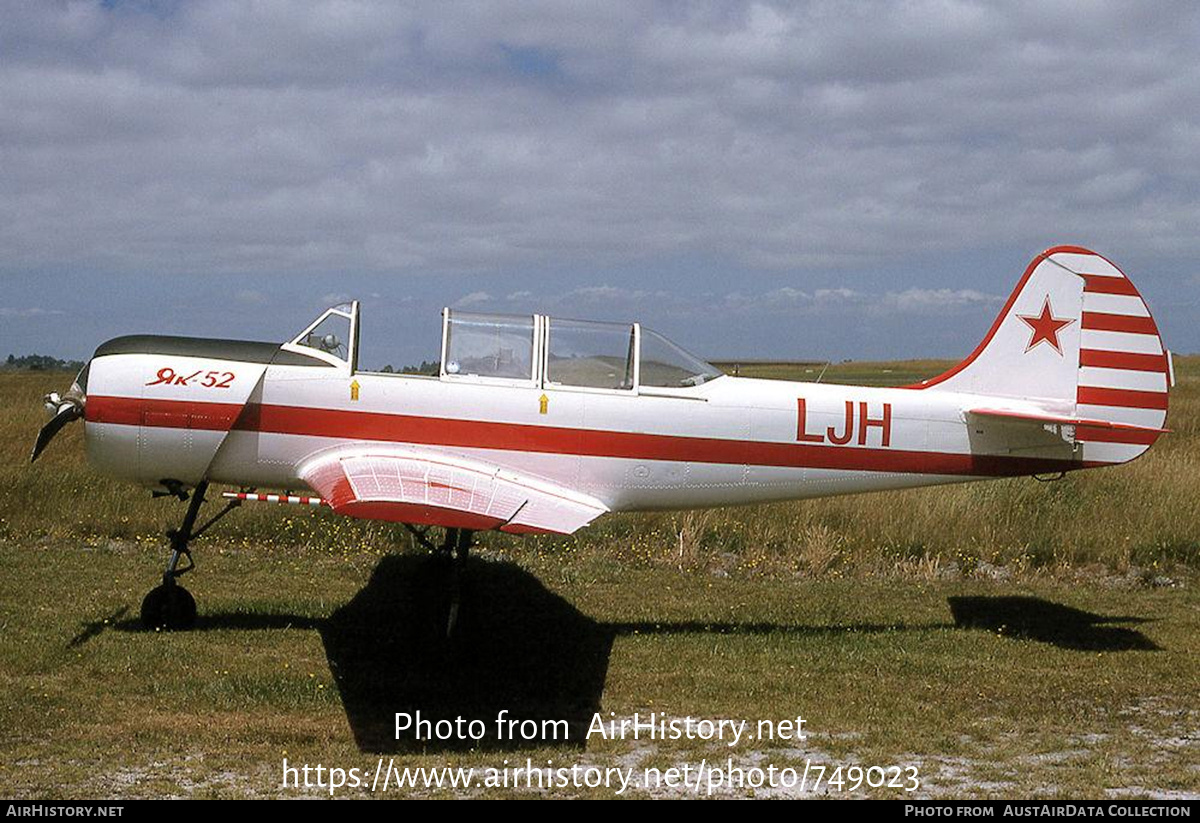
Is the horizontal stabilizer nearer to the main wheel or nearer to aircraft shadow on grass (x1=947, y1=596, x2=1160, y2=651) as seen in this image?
aircraft shadow on grass (x1=947, y1=596, x2=1160, y2=651)

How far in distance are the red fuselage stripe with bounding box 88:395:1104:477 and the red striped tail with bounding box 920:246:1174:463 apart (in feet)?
3.13

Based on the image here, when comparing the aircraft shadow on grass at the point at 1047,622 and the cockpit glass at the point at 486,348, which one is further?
the aircraft shadow on grass at the point at 1047,622

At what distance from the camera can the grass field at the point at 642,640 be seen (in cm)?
584

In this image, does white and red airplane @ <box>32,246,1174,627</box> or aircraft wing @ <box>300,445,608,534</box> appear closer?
aircraft wing @ <box>300,445,608,534</box>

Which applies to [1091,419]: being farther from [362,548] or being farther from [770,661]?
[362,548]

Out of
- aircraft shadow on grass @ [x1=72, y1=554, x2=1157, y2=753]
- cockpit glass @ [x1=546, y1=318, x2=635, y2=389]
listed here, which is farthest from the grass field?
cockpit glass @ [x1=546, y1=318, x2=635, y2=389]

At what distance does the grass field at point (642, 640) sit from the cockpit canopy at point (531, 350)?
74.4 inches

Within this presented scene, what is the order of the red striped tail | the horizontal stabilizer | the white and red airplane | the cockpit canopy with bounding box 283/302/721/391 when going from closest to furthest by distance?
the white and red airplane, the cockpit canopy with bounding box 283/302/721/391, the horizontal stabilizer, the red striped tail

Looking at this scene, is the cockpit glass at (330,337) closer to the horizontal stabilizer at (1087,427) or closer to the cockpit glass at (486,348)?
the cockpit glass at (486,348)

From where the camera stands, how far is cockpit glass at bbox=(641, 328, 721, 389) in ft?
27.0

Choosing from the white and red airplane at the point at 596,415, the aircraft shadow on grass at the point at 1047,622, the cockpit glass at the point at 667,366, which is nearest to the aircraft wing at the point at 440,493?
the white and red airplane at the point at 596,415

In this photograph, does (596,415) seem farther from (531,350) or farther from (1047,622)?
(1047,622)
